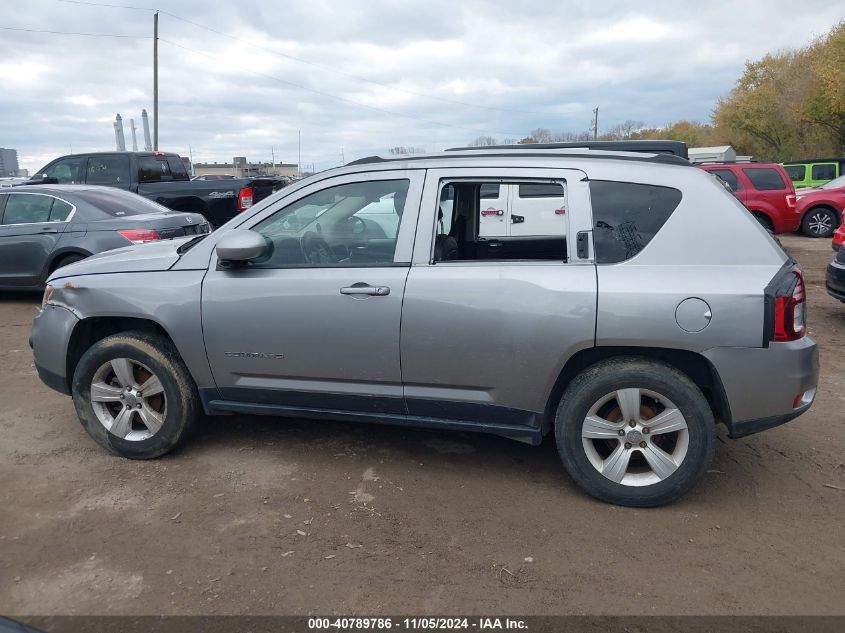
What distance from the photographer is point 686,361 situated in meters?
3.43

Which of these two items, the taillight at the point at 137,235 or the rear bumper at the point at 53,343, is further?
the taillight at the point at 137,235

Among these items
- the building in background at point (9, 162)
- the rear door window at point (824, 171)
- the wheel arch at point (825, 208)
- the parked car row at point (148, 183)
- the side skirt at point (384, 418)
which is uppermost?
the building in background at point (9, 162)

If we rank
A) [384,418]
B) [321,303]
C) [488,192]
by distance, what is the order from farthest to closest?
[488,192], [384,418], [321,303]

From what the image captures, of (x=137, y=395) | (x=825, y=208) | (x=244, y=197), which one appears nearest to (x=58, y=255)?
(x=244, y=197)

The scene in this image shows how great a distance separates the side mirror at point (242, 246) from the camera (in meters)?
3.69

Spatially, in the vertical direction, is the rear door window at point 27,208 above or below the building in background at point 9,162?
below

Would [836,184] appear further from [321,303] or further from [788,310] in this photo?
[321,303]

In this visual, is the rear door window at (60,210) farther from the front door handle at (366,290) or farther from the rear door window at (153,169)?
the front door handle at (366,290)

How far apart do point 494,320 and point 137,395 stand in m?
2.21

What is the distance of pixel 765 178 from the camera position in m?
15.2

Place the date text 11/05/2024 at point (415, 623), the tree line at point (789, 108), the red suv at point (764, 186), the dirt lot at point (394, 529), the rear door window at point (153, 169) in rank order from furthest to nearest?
the tree line at point (789, 108)
the red suv at point (764, 186)
the rear door window at point (153, 169)
the dirt lot at point (394, 529)
the date text 11/05/2024 at point (415, 623)

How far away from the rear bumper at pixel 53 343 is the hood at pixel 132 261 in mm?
257

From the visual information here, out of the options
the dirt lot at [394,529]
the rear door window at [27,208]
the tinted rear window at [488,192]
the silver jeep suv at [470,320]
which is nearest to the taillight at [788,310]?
the silver jeep suv at [470,320]

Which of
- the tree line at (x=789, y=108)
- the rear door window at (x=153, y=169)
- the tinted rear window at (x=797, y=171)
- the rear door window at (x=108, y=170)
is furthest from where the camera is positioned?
the tree line at (x=789, y=108)
